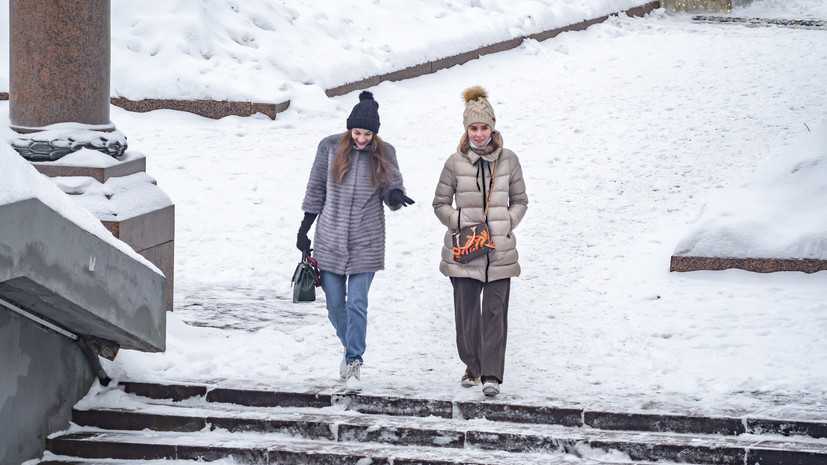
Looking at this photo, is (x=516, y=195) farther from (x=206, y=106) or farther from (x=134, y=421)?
(x=206, y=106)

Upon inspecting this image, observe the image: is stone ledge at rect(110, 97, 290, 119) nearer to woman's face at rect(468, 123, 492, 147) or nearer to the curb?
the curb

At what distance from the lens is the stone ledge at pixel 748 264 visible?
869 centimetres

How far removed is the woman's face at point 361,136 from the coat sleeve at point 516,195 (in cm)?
Answer: 85

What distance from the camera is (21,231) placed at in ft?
16.2

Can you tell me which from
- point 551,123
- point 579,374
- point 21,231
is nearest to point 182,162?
point 551,123

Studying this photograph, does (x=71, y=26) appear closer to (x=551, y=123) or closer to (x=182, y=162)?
(x=182, y=162)

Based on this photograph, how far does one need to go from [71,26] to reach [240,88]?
679 cm

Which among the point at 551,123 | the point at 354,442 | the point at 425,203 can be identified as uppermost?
the point at 551,123

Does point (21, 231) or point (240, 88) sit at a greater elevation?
point (240, 88)

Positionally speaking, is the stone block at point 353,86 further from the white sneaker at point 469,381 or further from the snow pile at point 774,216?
the white sneaker at point 469,381

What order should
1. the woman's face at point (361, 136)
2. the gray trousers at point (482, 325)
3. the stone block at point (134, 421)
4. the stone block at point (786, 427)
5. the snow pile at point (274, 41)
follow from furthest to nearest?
the snow pile at point (274, 41) < the woman's face at point (361, 136) < the gray trousers at point (482, 325) < the stone block at point (134, 421) < the stone block at point (786, 427)

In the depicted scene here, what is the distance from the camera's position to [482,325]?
6.43 meters

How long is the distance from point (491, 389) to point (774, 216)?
151 inches

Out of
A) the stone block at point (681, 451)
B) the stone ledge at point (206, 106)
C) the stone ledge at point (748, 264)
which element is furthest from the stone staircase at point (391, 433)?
the stone ledge at point (206, 106)
